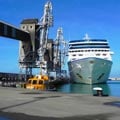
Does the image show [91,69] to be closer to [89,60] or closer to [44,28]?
[89,60]

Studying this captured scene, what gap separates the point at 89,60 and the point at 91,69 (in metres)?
2.93

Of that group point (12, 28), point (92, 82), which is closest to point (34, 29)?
point (12, 28)

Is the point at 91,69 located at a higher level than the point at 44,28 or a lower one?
lower

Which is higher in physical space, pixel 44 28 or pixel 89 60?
pixel 44 28

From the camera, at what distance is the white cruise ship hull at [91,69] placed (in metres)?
122

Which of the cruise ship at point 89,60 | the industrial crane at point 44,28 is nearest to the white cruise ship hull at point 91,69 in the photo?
the cruise ship at point 89,60

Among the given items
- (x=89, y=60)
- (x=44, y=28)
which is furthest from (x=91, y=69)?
(x=44, y=28)

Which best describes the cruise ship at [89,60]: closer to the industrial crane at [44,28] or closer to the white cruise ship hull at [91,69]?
the white cruise ship hull at [91,69]

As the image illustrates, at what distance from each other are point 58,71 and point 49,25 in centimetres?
6022

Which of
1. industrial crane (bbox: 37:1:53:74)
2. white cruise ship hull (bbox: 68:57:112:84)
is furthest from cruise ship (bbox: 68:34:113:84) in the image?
industrial crane (bbox: 37:1:53:74)

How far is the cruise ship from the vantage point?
402ft

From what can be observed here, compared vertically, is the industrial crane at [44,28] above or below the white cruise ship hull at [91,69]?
above

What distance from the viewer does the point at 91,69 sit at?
121375 mm

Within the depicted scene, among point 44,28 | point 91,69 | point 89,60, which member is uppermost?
point 44,28
